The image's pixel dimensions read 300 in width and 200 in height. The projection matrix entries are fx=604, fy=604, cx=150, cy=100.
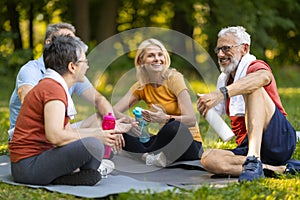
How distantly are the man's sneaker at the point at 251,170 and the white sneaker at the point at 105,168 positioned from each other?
3.31 feet

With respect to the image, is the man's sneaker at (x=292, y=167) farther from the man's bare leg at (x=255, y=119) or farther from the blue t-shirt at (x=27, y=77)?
the blue t-shirt at (x=27, y=77)

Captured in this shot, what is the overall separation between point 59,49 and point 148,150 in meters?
1.55

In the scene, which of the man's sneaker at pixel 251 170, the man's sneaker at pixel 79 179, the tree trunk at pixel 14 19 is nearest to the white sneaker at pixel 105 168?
the man's sneaker at pixel 79 179

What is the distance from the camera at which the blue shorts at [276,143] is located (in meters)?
4.50

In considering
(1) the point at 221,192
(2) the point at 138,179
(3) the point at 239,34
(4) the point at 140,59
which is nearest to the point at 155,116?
(4) the point at 140,59

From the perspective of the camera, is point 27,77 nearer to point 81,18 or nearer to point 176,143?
point 176,143

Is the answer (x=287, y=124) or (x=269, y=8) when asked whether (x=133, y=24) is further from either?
(x=287, y=124)

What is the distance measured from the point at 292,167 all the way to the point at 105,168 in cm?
141

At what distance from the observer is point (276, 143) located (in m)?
4.52

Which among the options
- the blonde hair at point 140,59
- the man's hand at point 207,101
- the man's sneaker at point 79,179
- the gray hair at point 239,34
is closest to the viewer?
the man's sneaker at point 79,179

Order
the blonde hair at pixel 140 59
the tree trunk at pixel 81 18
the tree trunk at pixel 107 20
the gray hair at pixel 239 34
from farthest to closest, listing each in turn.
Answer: the tree trunk at pixel 107 20
the tree trunk at pixel 81 18
the blonde hair at pixel 140 59
the gray hair at pixel 239 34

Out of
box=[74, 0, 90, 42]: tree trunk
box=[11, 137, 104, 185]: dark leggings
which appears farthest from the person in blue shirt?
box=[74, 0, 90, 42]: tree trunk

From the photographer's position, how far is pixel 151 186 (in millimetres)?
4082

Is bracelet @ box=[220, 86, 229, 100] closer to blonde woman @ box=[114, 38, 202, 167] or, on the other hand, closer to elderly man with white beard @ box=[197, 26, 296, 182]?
elderly man with white beard @ box=[197, 26, 296, 182]
